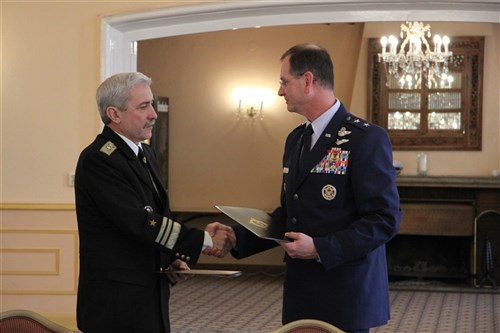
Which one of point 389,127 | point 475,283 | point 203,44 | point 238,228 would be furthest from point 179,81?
point 238,228

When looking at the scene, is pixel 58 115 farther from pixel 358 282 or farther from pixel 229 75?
Result: pixel 229 75

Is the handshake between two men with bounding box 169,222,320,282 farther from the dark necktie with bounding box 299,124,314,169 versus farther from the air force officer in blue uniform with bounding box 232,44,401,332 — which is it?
the dark necktie with bounding box 299,124,314,169

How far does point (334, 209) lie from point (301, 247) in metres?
0.21

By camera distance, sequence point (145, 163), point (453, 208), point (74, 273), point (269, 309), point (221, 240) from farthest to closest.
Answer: point (453, 208) < point (269, 309) < point (74, 273) < point (221, 240) < point (145, 163)

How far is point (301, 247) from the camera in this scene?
300 cm

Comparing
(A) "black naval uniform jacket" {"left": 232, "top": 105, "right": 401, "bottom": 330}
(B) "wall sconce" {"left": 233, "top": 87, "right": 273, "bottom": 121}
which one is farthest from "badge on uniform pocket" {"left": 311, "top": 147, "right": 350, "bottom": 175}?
(B) "wall sconce" {"left": 233, "top": 87, "right": 273, "bottom": 121}

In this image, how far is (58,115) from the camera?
251 inches

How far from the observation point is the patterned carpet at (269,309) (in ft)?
24.7

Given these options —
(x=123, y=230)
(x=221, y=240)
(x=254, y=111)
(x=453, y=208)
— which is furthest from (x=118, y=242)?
(x=254, y=111)

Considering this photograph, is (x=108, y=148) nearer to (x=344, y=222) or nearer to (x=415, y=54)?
(x=344, y=222)

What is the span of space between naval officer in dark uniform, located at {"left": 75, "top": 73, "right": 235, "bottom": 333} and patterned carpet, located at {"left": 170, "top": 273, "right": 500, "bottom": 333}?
4116 millimetres

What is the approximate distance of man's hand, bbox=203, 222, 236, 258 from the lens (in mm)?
3486

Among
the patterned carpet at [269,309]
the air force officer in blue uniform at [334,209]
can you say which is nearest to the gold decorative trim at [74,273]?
the patterned carpet at [269,309]

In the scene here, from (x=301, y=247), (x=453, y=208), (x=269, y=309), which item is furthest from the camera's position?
(x=453, y=208)
